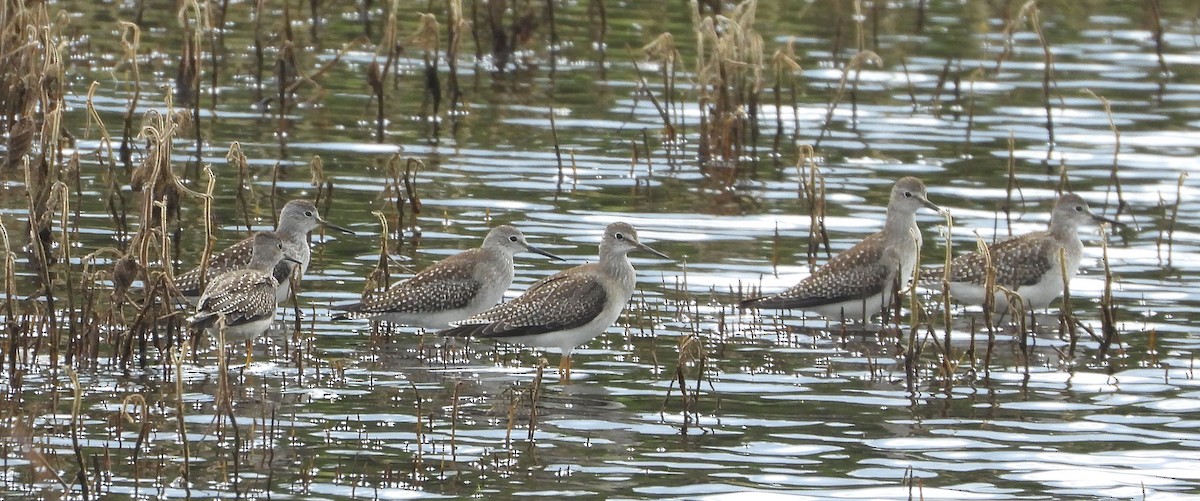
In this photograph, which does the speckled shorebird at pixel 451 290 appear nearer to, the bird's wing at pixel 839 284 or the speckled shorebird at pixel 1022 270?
the bird's wing at pixel 839 284

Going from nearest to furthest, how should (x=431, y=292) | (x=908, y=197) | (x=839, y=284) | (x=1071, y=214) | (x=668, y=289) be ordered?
(x=431, y=292) < (x=839, y=284) < (x=668, y=289) < (x=908, y=197) < (x=1071, y=214)

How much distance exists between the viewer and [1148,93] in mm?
22109

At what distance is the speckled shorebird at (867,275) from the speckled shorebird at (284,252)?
10.4 ft

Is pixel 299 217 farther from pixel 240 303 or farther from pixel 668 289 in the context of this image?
pixel 668 289

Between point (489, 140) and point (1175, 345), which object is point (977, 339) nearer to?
point (1175, 345)

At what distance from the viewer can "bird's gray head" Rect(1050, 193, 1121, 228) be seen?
48.8ft

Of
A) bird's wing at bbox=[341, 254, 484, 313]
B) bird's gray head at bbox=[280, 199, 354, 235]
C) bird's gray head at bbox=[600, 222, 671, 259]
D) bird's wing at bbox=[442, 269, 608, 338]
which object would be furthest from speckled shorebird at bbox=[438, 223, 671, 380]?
bird's gray head at bbox=[280, 199, 354, 235]

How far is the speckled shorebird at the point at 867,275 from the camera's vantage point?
1331 centimetres

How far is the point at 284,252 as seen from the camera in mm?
13070

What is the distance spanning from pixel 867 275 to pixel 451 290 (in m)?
3.01

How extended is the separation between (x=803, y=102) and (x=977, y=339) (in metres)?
8.57

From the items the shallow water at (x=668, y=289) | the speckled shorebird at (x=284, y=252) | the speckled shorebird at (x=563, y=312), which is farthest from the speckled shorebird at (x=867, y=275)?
the speckled shorebird at (x=284, y=252)

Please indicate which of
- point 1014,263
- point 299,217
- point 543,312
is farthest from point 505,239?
point 1014,263

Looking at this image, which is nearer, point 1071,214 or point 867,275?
point 867,275
